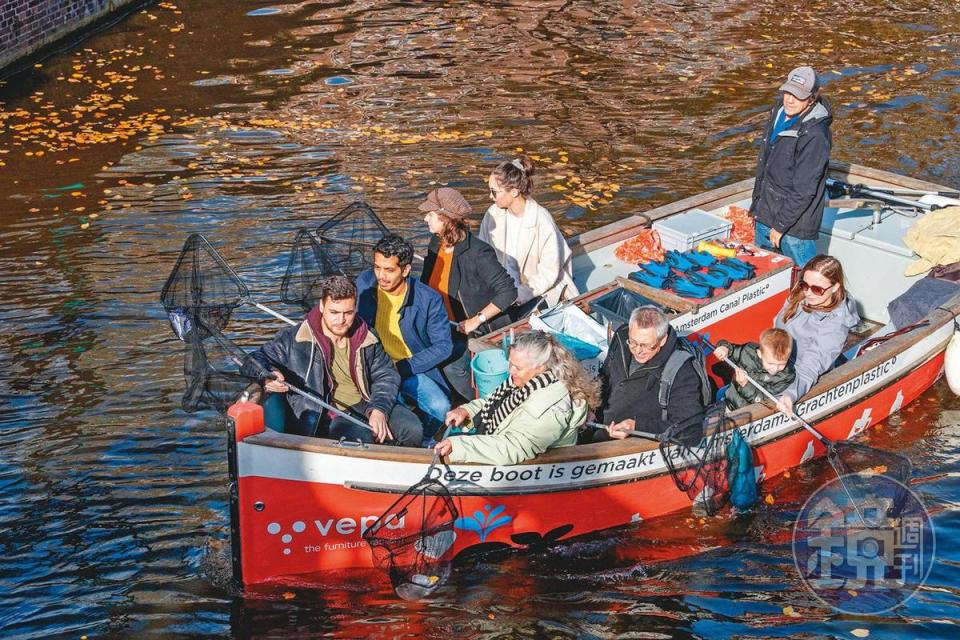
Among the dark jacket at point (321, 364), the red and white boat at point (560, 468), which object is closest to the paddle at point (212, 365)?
the dark jacket at point (321, 364)

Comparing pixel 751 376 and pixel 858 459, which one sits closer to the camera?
pixel 751 376

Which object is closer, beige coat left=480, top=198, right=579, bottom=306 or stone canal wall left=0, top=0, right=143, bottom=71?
beige coat left=480, top=198, right=579, bottom=306

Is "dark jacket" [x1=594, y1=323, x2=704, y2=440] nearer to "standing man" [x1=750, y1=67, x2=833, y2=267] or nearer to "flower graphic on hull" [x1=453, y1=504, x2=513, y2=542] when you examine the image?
"flower graphic on hull" [x1=453, y1=504, x2=513, y2=542]

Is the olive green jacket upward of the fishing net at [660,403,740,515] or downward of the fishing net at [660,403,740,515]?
upward

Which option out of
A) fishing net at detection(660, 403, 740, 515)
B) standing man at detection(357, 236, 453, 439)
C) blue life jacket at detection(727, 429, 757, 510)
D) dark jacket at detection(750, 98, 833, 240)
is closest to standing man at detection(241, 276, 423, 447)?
standing man at detection(357, 236, 453, 439)

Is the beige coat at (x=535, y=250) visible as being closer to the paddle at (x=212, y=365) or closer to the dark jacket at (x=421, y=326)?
the dark jacket at (x=421, y=326)

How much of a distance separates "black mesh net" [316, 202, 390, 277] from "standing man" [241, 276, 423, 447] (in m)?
2.30

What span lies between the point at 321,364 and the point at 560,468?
80.9 inches

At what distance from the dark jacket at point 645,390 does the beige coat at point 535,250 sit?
4.93 feet

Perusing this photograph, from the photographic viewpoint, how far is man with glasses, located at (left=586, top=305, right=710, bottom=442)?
8867 millimetres

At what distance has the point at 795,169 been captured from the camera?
11609 millimetres

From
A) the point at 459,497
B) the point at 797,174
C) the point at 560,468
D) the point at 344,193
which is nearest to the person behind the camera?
the point at 459,497

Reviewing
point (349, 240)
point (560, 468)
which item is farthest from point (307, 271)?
point (560, 468)

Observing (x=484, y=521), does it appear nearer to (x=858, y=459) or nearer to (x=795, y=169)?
(x=858, y=459)
